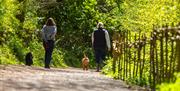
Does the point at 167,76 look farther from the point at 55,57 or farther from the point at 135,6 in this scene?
the point at 135,6

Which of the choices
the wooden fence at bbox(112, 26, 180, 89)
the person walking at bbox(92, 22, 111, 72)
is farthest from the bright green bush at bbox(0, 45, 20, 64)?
the wooden fence at bbox(112, 26, 180, 89)

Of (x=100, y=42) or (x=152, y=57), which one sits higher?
(x=152, y=57)

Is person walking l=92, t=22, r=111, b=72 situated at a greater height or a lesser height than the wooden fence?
lesser

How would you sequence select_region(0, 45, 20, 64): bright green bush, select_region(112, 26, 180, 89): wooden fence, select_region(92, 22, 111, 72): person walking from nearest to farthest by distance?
select_region(112, 26, 180, 89): wooden fence → select_region(0, 45, 20, 64): bright green bush → select_region(92, 22, 111, 72): person walking

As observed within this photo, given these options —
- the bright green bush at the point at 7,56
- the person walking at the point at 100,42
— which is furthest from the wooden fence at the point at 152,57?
the bright green bush at the point at 7,56

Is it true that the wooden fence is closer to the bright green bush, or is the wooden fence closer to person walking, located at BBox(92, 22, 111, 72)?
person walking, located at BBox(92, 22, 111, 72)

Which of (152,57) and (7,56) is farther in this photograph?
(7,56)

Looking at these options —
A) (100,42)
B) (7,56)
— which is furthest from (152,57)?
(7,56)

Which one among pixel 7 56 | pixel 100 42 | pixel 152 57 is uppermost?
pixel 152 57

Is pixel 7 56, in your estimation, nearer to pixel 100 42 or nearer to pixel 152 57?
pixel 100 42

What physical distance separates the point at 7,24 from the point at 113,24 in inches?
689

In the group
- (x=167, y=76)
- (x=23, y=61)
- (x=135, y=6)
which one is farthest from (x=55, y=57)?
(x=167, y=76)

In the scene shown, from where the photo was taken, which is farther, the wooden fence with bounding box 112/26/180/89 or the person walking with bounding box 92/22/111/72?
the person walking with bounding box 92/22/111/72

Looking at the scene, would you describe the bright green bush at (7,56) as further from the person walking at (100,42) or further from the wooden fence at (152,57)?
the wooden fence at (152,57)
